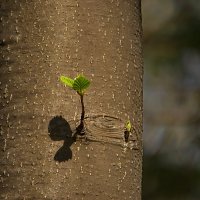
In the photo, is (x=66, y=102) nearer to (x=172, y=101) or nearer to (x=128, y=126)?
(x=128, y=126)

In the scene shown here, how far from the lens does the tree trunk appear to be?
0.91m

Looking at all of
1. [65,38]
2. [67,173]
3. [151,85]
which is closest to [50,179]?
[67,173]

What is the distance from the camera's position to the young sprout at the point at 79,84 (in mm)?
889

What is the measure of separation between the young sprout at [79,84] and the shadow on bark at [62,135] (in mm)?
13

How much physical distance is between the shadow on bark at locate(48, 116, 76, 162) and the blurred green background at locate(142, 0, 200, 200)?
265cm

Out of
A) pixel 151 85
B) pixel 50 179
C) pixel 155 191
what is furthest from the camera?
pixel 151 85

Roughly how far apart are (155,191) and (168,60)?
1.99 ft

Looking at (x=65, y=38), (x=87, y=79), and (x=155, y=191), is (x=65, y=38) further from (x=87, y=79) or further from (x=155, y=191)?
(x=155, y=191)

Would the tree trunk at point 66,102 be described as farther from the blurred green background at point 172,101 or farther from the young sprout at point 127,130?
the blurred green background at point 172,101

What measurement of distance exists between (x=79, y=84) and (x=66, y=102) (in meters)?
0.04

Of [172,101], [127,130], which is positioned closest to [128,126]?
[127,130]

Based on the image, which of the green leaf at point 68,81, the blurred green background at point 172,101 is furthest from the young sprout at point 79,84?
the blurred green background at point 172,101

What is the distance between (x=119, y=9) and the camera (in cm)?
100

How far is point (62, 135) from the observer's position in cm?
92
